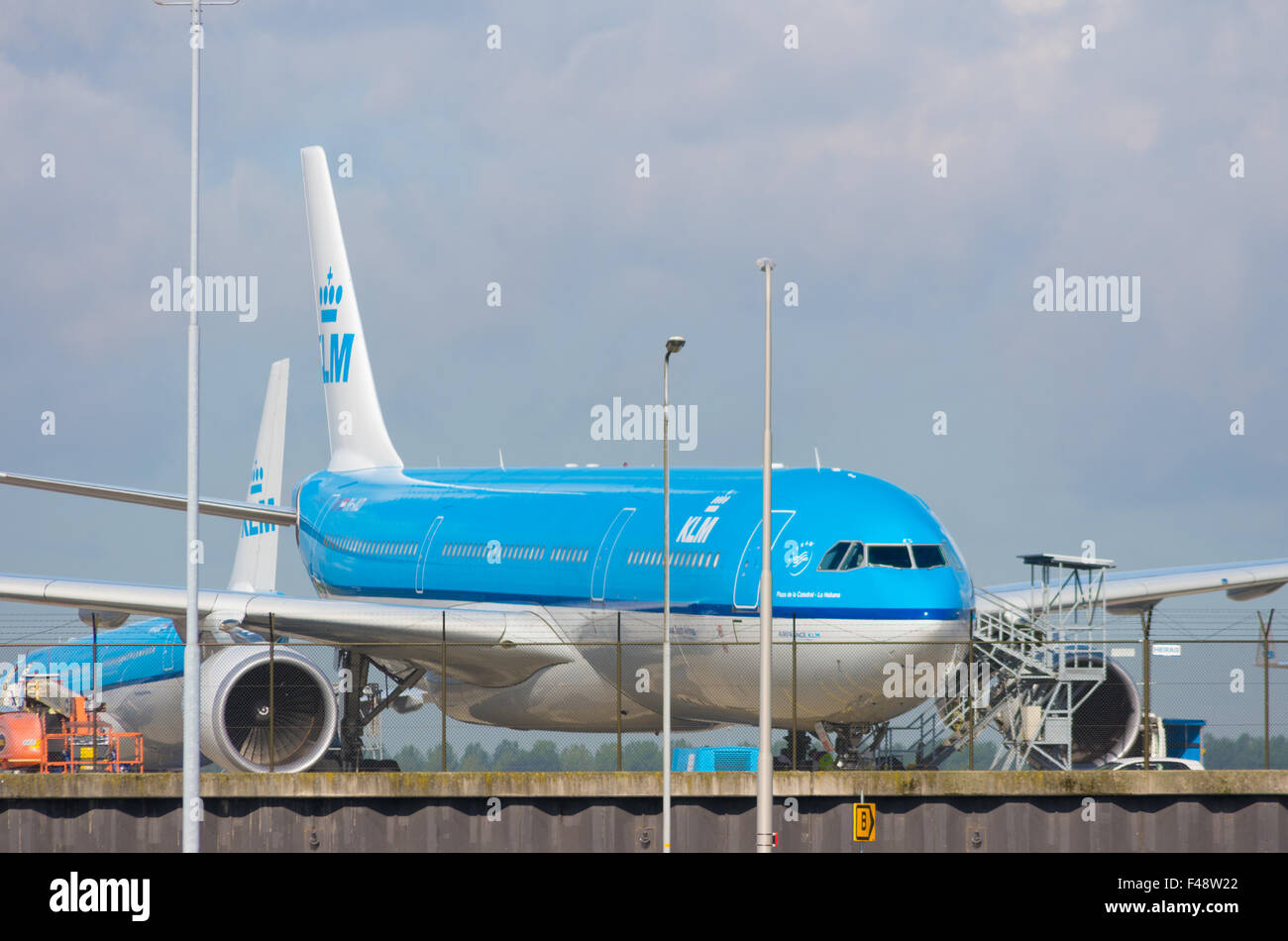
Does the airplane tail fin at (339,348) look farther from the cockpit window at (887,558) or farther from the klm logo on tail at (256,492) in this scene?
the cockpit window at (887,558)

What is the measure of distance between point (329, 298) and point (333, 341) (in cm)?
98

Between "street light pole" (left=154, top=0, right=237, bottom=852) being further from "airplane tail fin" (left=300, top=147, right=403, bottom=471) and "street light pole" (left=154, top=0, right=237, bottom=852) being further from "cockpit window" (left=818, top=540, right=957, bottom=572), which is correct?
"airplane tail fin" (left=300, top=147, right=403, bottom=471)

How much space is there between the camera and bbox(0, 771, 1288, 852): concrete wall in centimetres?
2480

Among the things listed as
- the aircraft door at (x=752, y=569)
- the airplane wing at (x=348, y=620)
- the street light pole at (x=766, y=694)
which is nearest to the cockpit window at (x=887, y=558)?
the aircraft door at (x=752, y=569)

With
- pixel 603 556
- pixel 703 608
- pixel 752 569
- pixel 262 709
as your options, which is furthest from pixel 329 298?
pixel 752 569

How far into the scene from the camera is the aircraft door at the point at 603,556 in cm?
3034

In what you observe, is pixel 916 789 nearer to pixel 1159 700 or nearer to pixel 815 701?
pixel 815 701

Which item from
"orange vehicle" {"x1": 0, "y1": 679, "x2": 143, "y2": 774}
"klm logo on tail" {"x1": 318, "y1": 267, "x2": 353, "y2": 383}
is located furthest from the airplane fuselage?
"klm logo on tail" {"x1": 318, "y1": 267, "x2": 353, "y2": 383}

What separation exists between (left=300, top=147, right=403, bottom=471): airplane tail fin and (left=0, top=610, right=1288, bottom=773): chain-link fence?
41.6 feet

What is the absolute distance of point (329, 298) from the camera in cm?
4647

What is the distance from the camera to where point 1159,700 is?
87.2ft
